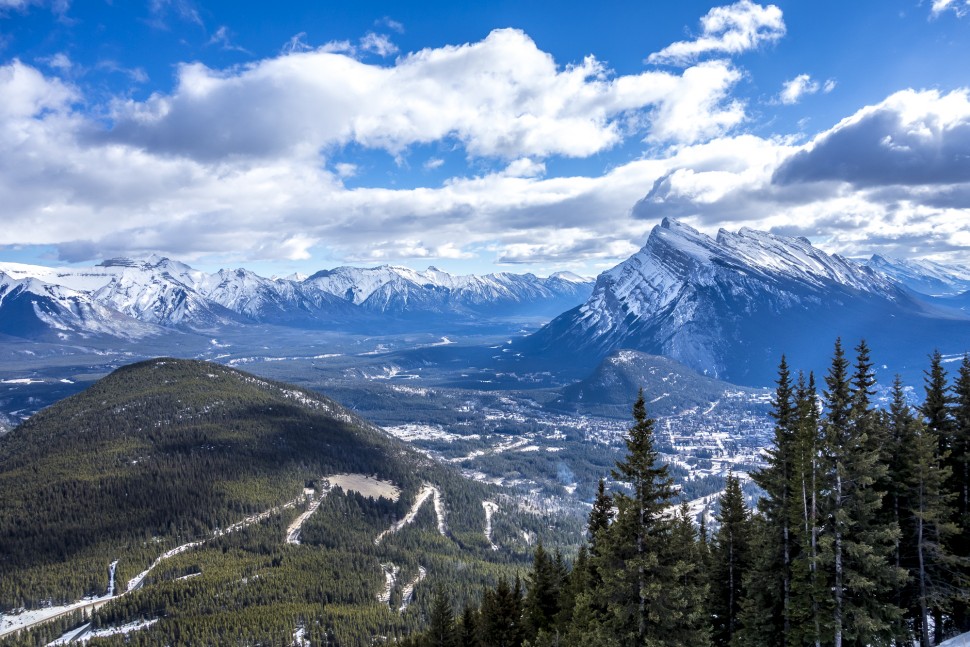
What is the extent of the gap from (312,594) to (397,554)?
41.6m

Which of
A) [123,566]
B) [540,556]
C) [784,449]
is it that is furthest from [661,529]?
[123,566]

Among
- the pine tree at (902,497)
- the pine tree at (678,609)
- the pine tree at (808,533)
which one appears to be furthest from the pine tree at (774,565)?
the pine tree at (678,609)

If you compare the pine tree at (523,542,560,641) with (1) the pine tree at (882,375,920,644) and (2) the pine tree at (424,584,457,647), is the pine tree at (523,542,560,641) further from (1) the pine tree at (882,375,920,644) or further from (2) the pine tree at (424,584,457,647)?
(1) the pine tree at (882,375,920,644)

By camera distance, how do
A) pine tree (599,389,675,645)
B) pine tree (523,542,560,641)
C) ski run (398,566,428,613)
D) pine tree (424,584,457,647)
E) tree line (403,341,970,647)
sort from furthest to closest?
ski run (398,566,428,613) → pine tree (424,584,457,647) → pine tree (523,542,560,641) → tree line (403,341,970,647) → pine tree (599,389,675,645)

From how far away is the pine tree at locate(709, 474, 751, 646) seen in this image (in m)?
51.1

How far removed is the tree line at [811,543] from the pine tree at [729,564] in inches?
5.4

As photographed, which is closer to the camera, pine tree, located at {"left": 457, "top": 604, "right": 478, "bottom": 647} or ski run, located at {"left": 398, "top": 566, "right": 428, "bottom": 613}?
pine tree, located at {"left": 457, "top": 604, "right": 478, "bottom": 647}

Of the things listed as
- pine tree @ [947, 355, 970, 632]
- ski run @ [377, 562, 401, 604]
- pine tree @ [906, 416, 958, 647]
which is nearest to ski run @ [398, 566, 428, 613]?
ski run @ [377, 562, 401, 604]

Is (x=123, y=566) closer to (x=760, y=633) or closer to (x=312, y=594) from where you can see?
(x=312, y=594)

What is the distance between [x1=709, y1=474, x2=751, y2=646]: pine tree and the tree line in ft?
0.45

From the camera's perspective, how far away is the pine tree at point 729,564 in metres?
51.1

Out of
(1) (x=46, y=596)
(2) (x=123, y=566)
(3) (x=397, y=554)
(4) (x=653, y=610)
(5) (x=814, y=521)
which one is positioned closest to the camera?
(4) (x=653, y=610)

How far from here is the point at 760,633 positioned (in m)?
41.8

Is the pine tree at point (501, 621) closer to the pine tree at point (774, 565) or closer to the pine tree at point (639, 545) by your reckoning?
the pine tree at point (774, 565)
